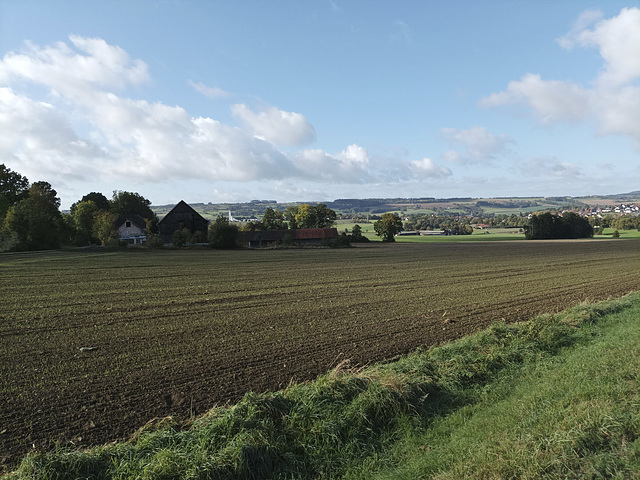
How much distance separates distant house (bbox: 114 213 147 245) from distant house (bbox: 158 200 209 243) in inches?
450

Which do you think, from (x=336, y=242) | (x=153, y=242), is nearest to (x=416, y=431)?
(x=153, y=242)

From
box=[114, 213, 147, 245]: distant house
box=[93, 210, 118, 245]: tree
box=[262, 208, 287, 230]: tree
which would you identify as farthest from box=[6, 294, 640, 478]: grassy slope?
box=[262, 208, 287, 230]: tree

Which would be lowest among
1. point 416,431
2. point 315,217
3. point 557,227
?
point 416,431

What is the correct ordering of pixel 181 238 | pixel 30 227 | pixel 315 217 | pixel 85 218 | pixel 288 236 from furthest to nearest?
pixel 315 217 < pixel 85 218 < pixel 288 236 < pixel 181 238 < pixel 30 227

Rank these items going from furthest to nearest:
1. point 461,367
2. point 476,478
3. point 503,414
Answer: point 461,367 < point 503,414 < point 476,478

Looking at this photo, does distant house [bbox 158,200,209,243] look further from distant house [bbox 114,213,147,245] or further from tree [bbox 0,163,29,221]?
tree [bbox 0,163,29,221]

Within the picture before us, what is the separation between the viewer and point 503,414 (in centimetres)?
669

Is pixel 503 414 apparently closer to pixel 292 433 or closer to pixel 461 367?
pixel 461 367

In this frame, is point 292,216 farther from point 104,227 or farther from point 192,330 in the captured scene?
point 192,330

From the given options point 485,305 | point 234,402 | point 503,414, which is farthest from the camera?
point 485,305

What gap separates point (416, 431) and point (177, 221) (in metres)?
66.5

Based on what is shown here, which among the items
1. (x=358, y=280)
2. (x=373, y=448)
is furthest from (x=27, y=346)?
(x=358, y=280)

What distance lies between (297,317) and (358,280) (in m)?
11.7

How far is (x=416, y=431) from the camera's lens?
6.61 meters
